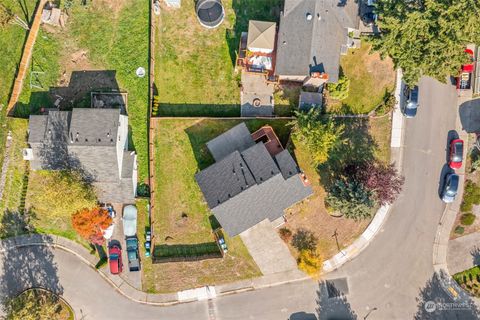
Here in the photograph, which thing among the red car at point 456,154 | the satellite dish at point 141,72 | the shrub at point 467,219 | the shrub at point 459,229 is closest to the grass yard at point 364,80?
the red car at point 456,154

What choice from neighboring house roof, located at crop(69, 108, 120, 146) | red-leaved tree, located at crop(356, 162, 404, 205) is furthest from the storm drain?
neighboring house roof, located at crop(69, 108, 120, 146)

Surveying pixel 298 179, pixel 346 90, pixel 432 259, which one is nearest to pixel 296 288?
pixel 298 179

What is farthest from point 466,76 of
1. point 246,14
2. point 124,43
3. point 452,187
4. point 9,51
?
point 9,51

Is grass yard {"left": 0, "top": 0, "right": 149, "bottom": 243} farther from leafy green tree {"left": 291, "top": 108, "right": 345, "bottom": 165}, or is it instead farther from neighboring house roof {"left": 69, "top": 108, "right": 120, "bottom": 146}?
leafy green tree {"left": 291, "top": 108, "right": 345, "bottom": 165}

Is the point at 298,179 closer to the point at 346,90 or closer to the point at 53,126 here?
the point at 346,90

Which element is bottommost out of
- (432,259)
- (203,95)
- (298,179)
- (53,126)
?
(432,259)

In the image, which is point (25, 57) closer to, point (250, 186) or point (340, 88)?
point (250, 186)
